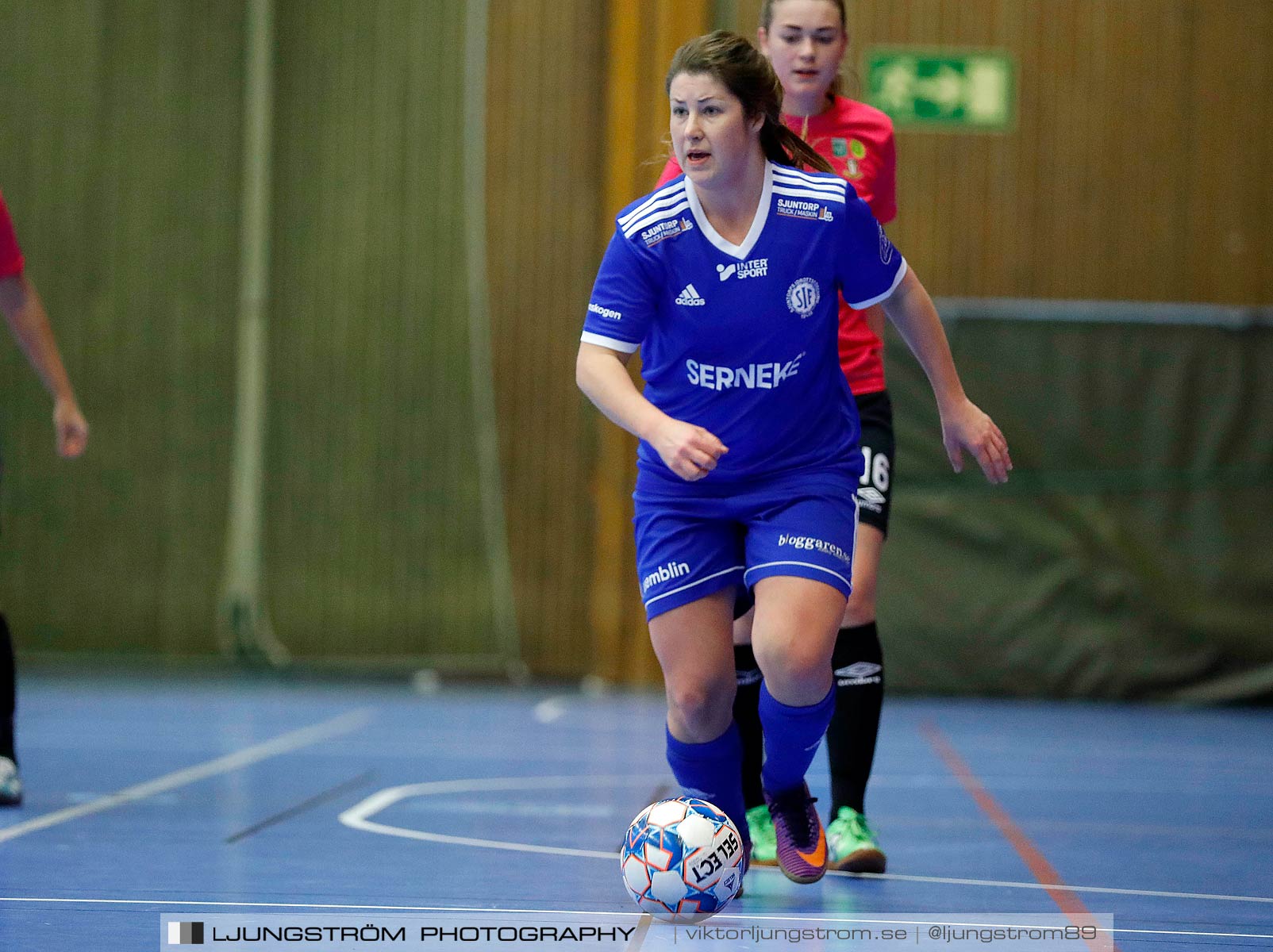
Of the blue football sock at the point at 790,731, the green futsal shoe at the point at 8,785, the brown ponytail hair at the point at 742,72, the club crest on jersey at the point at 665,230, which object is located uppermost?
the brown ponytail hair at the point at 742,72

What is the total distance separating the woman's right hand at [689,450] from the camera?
8.16 ft

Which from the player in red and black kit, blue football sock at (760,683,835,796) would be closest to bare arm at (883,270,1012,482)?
blue football sock at (760,683,835,796)

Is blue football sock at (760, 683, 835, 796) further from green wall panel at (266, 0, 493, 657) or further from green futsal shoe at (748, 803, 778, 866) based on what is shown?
green wall panel at (266, 0, 493, 657)

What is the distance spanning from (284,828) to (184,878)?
27.6 inches

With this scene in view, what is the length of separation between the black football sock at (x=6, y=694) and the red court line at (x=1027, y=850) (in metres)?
2.53

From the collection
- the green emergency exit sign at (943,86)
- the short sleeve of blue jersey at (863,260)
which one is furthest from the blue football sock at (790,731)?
the green emergency exit sign at (943,86)

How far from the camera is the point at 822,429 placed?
2.91 meters

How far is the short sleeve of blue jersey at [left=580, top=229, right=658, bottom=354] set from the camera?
9.16 feet

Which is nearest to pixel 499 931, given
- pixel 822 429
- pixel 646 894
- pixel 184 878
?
pixel 646 894

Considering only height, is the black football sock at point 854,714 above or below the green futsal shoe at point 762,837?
above

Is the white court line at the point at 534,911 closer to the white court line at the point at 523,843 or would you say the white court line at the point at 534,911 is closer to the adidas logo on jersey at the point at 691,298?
the white court line at the point at 523,843

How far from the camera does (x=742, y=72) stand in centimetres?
280

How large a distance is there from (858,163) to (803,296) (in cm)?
80

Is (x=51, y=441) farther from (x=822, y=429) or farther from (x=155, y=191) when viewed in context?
(x=822, y=429)
